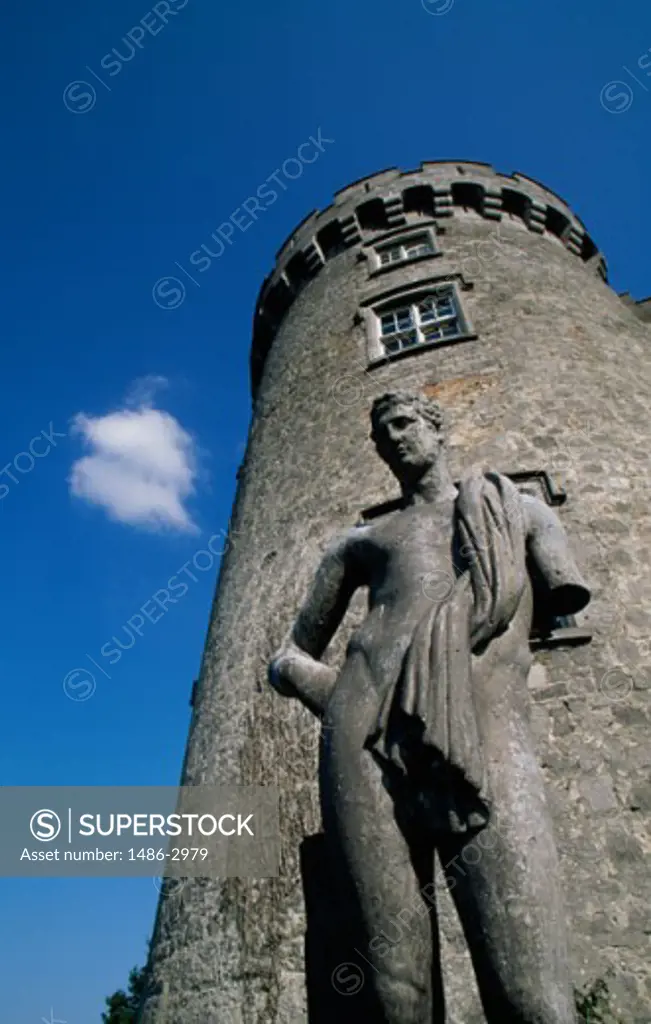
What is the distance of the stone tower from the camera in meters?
5.18

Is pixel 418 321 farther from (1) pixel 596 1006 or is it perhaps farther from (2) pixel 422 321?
(1) pixel 596 1006

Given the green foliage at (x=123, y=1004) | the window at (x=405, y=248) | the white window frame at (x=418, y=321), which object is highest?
the window at (x=405, y=248)

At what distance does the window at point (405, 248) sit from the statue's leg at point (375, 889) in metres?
10.9

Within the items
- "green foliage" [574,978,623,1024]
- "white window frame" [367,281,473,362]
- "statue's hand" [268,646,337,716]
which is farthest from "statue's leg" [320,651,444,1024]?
"white window frame" [367,281,473,362]

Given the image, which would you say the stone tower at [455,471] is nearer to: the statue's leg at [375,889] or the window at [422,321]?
the window at [422,321]

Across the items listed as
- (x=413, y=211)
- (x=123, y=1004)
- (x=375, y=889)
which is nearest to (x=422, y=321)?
(x=413, y=211)

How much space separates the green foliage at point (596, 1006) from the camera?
14.1 ft

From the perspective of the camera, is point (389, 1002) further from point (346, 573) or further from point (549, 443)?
point (549, 443)

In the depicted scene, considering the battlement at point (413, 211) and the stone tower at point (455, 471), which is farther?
the battlement at point (413, 211)

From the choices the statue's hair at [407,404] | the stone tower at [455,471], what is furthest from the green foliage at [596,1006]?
the statue's hair at [407,404]

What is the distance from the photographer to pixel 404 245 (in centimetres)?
1233

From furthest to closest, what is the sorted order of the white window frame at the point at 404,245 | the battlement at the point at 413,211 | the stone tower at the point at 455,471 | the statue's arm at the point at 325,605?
the battlement at the point at 413,211
the white window frame at the point at 404,245
the stone tower at the point at 455,471
the statue's arm at the point at 325,605

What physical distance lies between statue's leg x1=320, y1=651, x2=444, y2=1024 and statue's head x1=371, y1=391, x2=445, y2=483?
1.06 metres

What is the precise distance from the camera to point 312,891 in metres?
2.29
